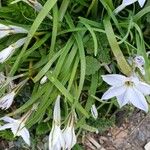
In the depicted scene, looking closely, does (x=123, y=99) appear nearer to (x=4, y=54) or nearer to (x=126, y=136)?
(x=4, y=54)

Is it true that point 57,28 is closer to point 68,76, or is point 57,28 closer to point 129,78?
point 68,76

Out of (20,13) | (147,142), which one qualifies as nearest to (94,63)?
(20,13)

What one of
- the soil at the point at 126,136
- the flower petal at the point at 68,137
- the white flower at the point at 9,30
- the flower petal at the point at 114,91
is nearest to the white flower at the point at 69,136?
the flower petal at the point at 68,137

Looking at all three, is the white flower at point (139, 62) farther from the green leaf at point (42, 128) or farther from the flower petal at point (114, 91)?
the green leaf at point (42, 128)

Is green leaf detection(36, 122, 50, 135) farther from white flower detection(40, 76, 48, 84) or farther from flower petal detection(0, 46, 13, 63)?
flower petal detection(0, 46, 13, 63)

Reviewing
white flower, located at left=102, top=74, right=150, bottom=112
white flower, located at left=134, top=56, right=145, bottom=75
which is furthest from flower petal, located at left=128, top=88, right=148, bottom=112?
white flower, located at left=134, top=56, right=145, bottom=75

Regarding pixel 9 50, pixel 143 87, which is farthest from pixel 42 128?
pixel 143 87
